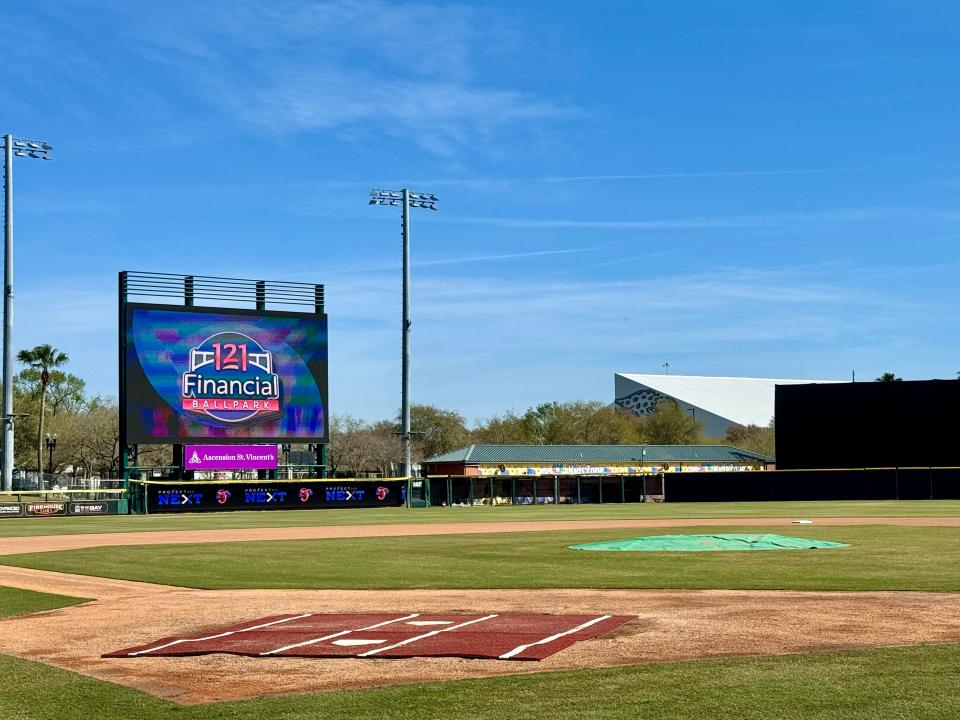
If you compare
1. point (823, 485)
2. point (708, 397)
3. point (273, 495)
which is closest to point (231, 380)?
point (273, 495)

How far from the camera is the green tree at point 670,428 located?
4673 inches

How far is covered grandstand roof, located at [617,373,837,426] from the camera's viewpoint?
448 feet

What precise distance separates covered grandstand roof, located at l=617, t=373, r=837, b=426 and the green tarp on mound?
109m

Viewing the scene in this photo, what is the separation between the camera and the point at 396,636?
492 inches

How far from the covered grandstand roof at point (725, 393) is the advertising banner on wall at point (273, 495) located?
260 feet

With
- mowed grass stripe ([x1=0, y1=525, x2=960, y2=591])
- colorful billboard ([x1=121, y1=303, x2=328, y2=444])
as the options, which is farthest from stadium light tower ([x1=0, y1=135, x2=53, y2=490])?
mowed grass stripe ([x1=0, y1=525, x2=960, y2=591])

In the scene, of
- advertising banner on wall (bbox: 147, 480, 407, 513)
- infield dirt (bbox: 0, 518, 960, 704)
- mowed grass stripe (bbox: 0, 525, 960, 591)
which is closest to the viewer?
infield dirt (bbox: 0, 518, 960, 704)

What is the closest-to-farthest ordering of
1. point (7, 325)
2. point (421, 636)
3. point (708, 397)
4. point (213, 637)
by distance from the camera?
point (421, 636) → point (213, 637) → point (7, 325) → point (708, 397)

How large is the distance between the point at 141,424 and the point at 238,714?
49153 mm

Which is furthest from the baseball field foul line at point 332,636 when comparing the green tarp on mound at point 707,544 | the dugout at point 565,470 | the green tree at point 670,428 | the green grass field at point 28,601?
the green tree at point 670,428

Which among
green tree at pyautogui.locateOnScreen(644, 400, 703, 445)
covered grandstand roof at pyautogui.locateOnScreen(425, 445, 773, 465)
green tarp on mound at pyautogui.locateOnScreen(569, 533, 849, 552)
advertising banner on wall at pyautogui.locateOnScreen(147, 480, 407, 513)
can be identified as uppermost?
green tree at pyautogui.locateOnScreen(644, 400, 703, 445)

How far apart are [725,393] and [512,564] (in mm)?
123887

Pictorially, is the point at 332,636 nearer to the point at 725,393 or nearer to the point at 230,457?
the point at 230,457

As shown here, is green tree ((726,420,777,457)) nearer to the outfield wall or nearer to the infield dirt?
the outfield wall
